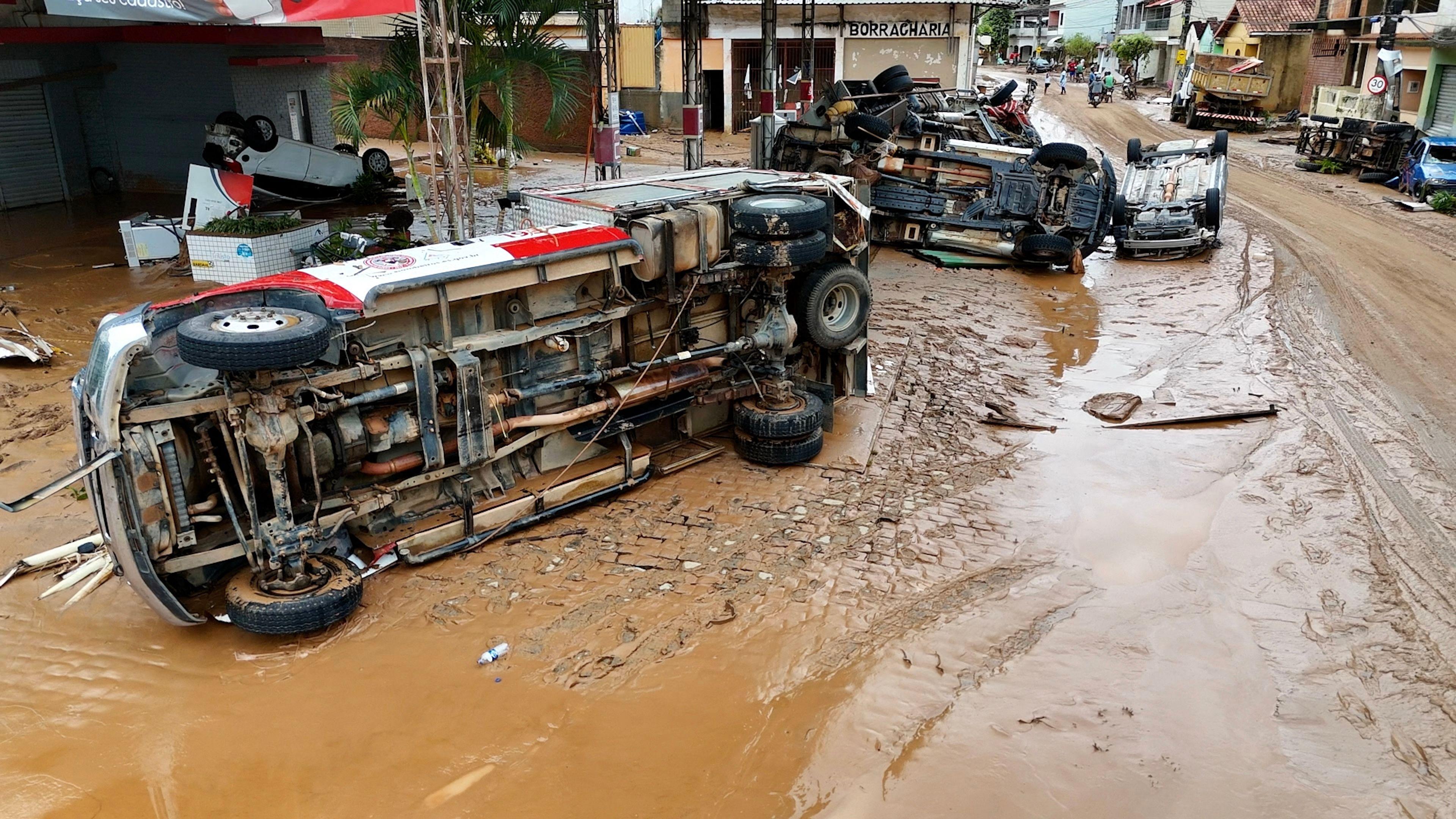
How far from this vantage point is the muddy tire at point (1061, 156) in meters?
14.2

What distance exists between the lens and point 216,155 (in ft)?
50.2

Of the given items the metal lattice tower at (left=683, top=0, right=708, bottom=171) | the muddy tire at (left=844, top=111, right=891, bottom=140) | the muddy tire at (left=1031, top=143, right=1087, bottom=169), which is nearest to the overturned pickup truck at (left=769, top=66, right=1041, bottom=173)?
the muddy tire at (left=844, top=111, right=891, bottom=140)

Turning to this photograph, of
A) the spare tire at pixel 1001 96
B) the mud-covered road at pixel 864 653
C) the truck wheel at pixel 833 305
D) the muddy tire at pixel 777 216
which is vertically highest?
the spare tire at pixel 1001 96

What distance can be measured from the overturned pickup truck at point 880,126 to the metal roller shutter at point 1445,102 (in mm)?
14338

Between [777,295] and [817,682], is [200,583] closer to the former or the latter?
[817,682]

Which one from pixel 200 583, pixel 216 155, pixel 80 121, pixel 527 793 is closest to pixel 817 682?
pixel 527 793

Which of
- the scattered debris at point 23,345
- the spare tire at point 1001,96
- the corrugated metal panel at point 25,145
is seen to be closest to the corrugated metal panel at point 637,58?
the spare tire at point 1001,96

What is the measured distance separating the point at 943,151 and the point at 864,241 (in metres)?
6.99

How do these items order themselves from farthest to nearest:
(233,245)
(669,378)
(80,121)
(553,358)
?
(80,121) < (233,245) < (669,378) < (553,358)

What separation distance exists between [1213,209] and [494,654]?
13326 millimetres

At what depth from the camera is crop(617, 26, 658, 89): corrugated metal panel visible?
109 ft

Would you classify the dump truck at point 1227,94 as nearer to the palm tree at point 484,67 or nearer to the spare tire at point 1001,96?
the spare tire at point 1001,96

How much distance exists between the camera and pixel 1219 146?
50.7 ft

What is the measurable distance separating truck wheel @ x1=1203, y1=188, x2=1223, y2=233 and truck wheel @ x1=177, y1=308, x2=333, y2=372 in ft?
44.4
